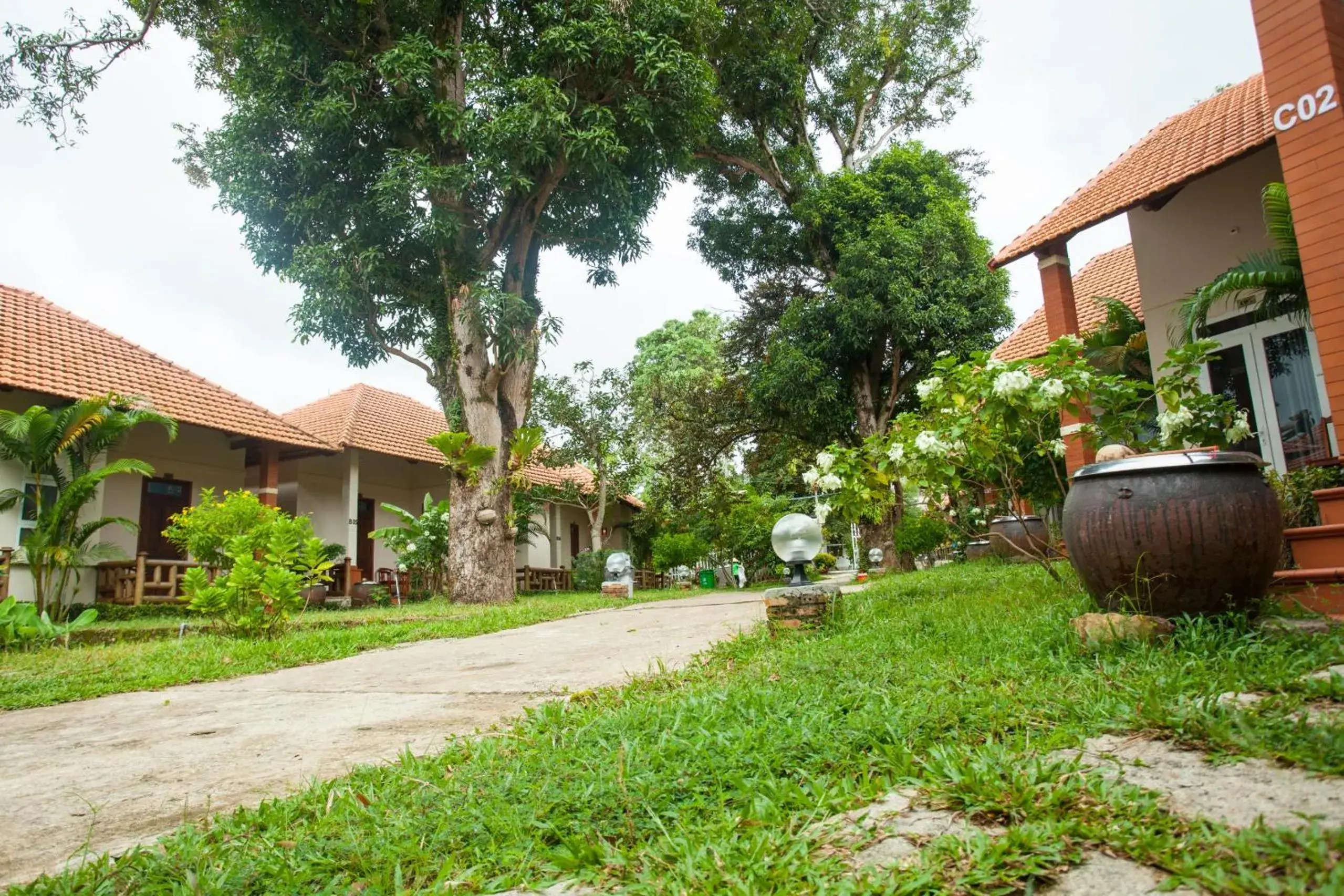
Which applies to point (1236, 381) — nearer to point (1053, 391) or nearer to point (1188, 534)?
point (1053, 391)

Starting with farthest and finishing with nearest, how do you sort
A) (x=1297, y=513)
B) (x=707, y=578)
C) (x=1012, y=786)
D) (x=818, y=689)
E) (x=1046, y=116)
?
1. (x=707, y=578)
2. (x=1046, y=116)
3. (x=1297, y=513)
4. (x=818, y=689)
5. (x=1012, y=786)

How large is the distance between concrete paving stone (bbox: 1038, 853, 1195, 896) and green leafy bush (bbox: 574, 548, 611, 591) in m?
17.6

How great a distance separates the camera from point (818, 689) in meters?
3.13

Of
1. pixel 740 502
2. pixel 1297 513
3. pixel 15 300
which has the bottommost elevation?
pixel 1297 513

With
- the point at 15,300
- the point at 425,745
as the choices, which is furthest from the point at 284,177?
the point at 425,745

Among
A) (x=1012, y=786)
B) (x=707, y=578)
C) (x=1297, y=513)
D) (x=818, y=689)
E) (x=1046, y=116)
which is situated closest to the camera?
(x=1012, y=786)

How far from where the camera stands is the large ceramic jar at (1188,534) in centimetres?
335

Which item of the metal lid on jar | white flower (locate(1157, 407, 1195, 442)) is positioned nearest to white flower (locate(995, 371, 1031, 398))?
the metal lid on jar

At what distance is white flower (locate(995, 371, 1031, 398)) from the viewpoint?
4.65m

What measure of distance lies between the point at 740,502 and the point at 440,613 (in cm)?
946

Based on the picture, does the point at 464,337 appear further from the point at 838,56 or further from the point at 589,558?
the point at 838,56

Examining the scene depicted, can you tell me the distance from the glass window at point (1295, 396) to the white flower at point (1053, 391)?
5324 mm

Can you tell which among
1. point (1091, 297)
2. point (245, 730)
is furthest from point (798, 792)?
point (1091, 297)

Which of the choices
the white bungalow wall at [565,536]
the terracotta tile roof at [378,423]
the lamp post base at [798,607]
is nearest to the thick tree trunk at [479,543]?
the terracotta tile roof at [378,423]
